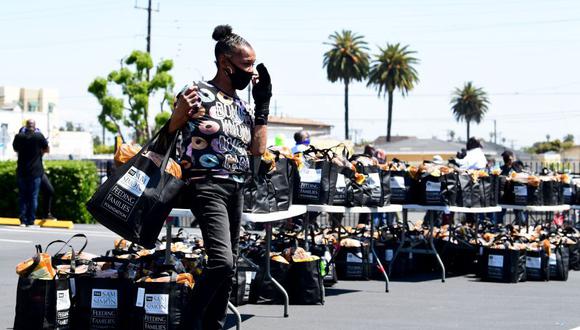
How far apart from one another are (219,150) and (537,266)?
6841mm

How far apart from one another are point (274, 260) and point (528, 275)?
14.0ft

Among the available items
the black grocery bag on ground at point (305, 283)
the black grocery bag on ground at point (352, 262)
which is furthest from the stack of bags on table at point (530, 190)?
the black grocery bag on ground at point (305, 283)

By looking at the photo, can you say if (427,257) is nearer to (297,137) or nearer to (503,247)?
(503,247)

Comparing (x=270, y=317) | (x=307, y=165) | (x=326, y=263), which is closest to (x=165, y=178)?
(x=270, y=317)

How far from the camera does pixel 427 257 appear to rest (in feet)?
40.5

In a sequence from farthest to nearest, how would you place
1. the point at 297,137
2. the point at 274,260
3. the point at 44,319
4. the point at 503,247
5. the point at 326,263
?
the point at 297,137, the point at 503,247, the point at 326,263, the point at 274,260, the point at 44,319

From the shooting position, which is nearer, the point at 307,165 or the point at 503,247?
the point at 307,165

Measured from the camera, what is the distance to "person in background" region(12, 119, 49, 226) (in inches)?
664

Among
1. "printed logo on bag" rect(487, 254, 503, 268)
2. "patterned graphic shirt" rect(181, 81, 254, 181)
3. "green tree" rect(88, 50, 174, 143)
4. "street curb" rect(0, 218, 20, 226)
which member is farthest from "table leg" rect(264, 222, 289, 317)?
"green tree" rect(88, 50, 174, 143)

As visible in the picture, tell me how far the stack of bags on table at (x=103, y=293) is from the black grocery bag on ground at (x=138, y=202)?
2.80 ft

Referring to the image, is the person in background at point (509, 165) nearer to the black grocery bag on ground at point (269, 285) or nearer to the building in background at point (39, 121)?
the black grocery bag on ground at point (269, 285)

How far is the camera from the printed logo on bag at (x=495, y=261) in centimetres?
1147

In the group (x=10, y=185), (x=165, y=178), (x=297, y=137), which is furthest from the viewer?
(x=10, y=185)

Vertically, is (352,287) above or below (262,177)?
below
